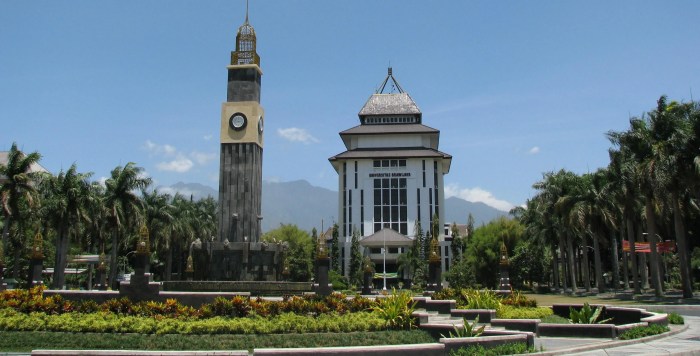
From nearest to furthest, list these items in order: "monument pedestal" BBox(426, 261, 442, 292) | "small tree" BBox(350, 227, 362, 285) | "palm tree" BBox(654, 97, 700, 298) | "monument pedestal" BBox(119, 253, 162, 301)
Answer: "monument pedestal" BBox(119, 253, 162, 301) < "monument pedestal" BBox(426, 261, 442, 292) < "palm tree" BBox(654, 97, 700, 298) < "small tree" BBox(350, 227, 362, 285)

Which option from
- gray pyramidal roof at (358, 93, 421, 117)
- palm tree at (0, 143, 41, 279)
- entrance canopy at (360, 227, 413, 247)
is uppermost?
gray pyramidal roof at (358, 93, 421, 117)

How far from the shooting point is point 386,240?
8638cm

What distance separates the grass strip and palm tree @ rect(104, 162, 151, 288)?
127ft

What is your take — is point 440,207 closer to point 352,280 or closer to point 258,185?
point 352,280

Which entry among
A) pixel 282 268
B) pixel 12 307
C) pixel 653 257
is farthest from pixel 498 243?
pixel 12 307

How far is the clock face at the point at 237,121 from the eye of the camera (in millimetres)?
47906

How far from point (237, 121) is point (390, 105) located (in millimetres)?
53926

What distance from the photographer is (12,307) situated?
64.8ft

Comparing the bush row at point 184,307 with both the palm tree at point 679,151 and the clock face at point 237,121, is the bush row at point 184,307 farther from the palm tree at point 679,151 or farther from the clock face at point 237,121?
the clock face at point 237,121

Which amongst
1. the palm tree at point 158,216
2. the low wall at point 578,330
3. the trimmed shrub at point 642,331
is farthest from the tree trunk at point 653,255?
the palm tree at point 158,216

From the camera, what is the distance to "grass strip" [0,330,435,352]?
1606cm

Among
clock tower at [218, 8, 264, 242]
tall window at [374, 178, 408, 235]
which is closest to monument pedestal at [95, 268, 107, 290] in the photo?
clock tower at [218, 8, 264, 242]

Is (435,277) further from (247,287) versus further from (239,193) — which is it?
(239,193)

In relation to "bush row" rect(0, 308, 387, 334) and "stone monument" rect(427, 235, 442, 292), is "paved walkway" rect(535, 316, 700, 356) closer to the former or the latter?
"bush row" rect(0, 308, 387, 334)
